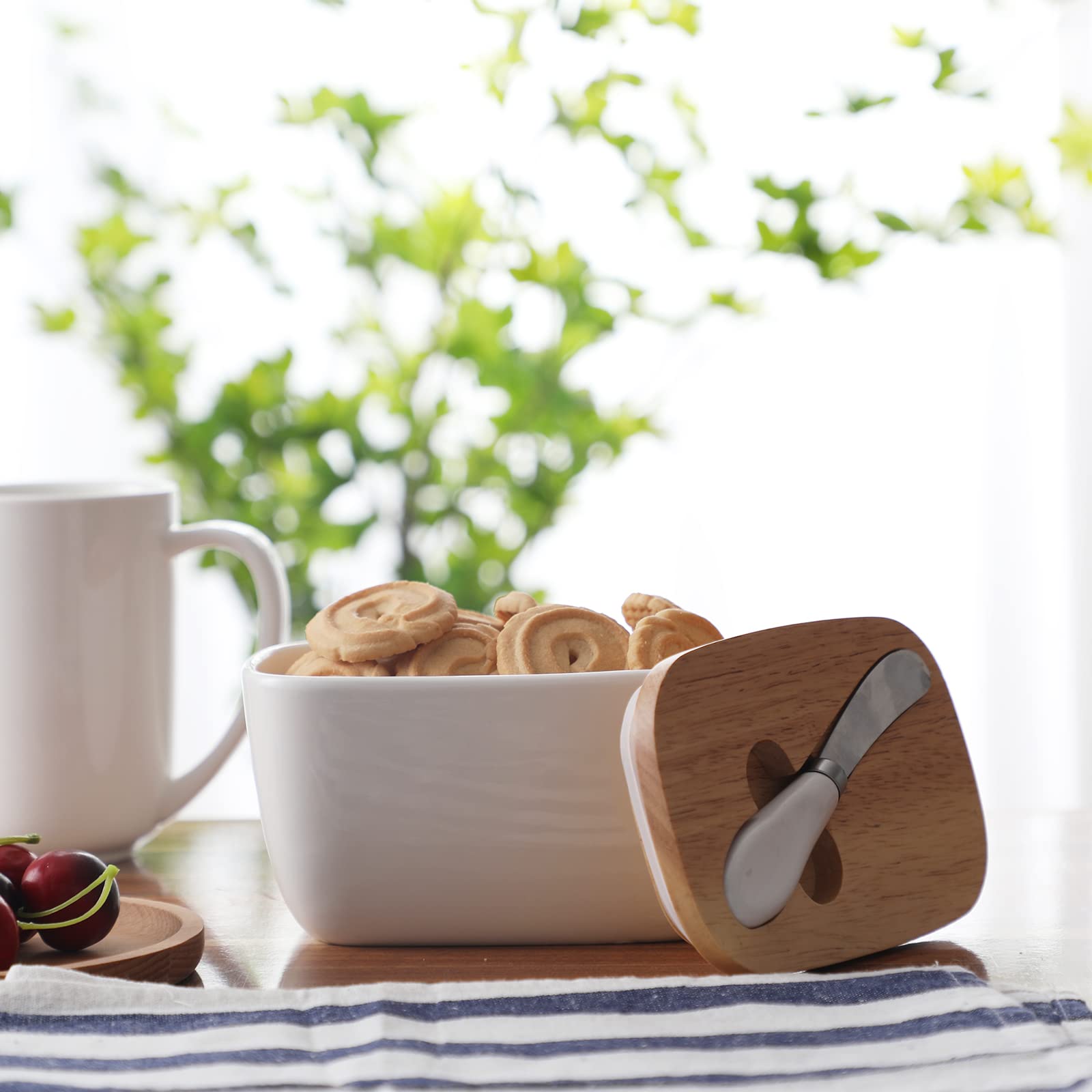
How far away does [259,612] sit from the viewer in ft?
2.63

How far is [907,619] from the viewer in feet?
6.43

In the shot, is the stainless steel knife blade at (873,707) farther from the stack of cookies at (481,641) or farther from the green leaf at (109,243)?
the green leaf at (109,243)

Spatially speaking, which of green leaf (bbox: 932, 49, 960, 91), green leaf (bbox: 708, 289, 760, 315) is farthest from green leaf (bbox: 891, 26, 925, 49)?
green leaf (bbox: 708, 289, 760, 315)

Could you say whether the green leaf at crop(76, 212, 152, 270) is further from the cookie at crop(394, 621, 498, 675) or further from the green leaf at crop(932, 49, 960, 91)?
the cookie at crop(394, 621, 498, 675)

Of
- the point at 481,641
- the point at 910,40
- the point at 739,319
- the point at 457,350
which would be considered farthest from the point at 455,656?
the point at 739,319

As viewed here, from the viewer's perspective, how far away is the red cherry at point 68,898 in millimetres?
579

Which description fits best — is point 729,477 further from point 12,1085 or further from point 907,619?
point 12,1085

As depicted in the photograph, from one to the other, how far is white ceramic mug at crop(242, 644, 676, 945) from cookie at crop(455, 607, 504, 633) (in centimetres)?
7

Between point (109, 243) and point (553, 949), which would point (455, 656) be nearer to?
point (553, 949)

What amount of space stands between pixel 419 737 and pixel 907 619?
4.89ft

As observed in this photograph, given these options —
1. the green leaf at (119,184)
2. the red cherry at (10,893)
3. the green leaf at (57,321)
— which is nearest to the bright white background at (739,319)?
the green leaf at (119,184)

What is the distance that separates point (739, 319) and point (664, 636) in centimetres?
124

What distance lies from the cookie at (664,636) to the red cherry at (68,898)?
0.85ft

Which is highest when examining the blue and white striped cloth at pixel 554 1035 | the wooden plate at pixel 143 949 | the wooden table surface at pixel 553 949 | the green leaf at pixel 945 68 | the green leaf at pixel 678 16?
the green leaf at pixel 678 16
